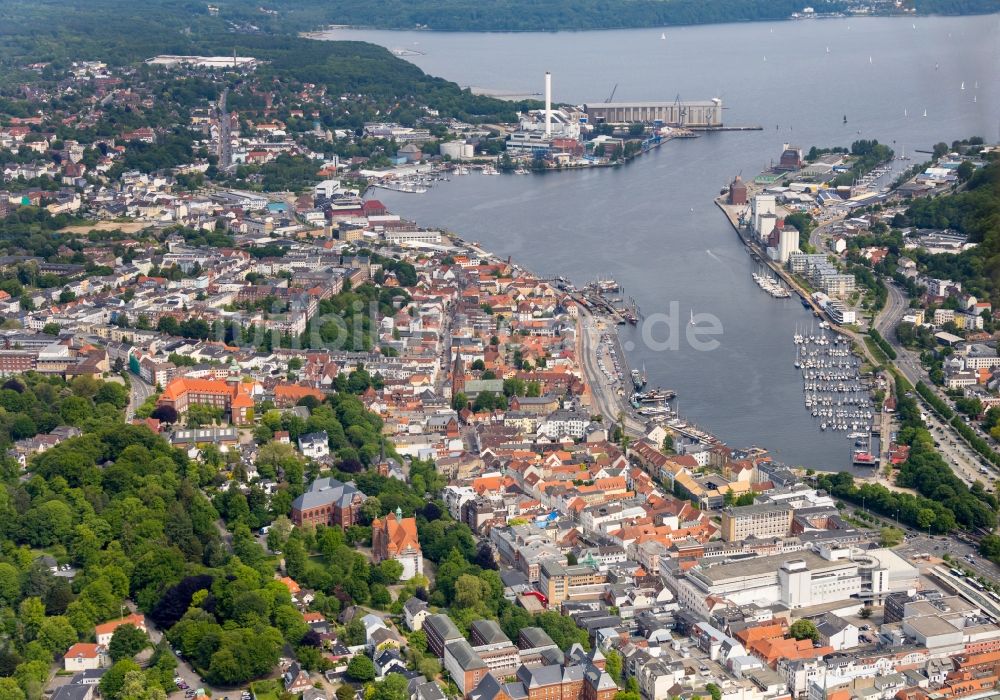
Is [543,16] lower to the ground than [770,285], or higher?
higher

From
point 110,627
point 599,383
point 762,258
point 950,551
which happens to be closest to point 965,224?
point 762,258

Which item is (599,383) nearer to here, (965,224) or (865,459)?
(865,459)

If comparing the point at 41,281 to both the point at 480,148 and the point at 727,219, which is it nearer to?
the point at 727,219

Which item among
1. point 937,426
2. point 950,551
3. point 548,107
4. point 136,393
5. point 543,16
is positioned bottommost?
point 950,551

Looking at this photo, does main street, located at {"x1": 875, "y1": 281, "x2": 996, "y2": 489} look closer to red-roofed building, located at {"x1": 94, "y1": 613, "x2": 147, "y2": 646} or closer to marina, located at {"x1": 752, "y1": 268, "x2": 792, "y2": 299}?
marina, located at {"x1": 752, "y1": 268, "x2": 792, "y2": 299}

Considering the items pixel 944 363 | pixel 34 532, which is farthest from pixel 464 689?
pixel 944 363

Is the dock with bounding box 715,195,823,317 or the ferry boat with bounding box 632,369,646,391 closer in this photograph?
the ferry boat with bounding box 632,369,646,391

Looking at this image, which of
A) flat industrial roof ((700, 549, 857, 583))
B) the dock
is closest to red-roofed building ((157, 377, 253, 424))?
flat industrial roof ((700, 549, 857, 583))
